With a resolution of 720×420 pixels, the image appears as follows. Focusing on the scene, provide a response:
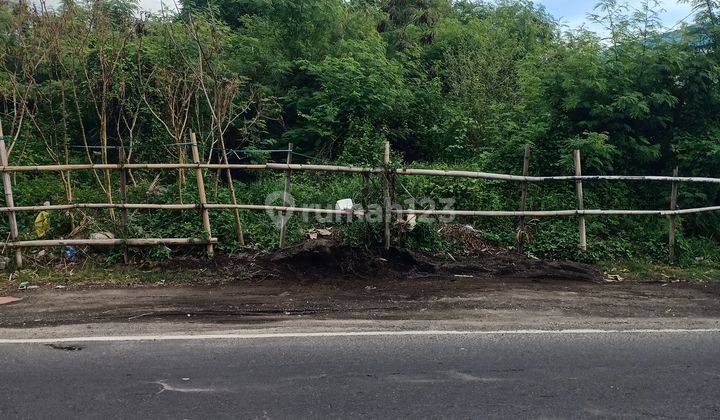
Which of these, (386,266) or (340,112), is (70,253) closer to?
(386,266)

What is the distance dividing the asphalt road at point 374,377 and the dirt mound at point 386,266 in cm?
254

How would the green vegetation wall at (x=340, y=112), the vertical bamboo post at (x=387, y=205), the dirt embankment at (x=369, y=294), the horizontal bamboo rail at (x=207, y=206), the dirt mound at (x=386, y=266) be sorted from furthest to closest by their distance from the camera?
the green vegetation wall at (x=340, y=112) → the vertical bamboo post at (x=387, y=205) → the horizontal bamboo rail at (x=207, y=206) → the dirt mound at (x=386, y=266) → the dirt embankment at (x=369, y=294)

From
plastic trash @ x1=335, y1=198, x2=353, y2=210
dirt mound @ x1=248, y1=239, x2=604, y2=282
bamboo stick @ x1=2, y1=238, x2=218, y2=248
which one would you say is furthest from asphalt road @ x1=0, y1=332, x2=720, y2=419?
plastic trash @ x1=335, y1=198, x2=353, y2=210

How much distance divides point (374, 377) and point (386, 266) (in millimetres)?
3773

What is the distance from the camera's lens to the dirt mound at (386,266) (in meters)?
7.75

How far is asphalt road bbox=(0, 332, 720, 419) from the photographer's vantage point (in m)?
3.77

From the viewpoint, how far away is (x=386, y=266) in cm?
802

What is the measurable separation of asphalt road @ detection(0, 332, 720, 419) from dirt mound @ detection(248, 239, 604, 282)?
2.54 metres

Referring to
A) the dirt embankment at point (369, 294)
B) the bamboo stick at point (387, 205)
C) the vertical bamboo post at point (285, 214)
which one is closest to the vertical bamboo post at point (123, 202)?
the dirt embankment at point (369, 294)

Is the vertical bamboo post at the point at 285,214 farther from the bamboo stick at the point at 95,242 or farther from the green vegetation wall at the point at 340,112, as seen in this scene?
the bamboo stick at the point at 95,242

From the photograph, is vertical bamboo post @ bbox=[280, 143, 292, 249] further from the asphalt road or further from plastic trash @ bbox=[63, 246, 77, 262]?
the asphalt road

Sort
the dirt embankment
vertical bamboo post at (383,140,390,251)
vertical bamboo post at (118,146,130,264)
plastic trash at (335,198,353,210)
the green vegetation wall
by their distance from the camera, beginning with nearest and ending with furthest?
1. the dirt embankment
2. vertical bamboo post at (118,146,130,264)
3. vertical bamboo post at (383,140,390,251)
4. plastic trash at (335,198,353,210)
5. the green vegetation wall

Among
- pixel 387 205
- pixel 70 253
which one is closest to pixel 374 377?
pixel 387 205

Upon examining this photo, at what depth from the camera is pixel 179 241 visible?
817 centimetres
